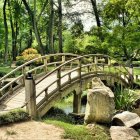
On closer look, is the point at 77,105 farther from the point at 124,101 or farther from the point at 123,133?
the point at 123,133

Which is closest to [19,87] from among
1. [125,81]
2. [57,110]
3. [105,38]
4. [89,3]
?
[57,110]

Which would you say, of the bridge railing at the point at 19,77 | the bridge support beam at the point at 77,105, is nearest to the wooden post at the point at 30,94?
the bridge railing at the point at 19,77

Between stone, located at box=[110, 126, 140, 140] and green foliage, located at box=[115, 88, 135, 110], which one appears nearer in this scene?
stone, located at box=[110, 126, 140, 140]

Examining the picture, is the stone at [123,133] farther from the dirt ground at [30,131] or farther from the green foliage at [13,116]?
the green foliage at [13,116]

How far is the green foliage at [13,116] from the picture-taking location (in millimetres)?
11148

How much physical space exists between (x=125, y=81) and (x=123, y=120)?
1140 centimetres

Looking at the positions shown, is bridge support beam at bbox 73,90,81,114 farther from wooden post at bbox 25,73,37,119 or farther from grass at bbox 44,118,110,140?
grass at bbox 44,118,110,140

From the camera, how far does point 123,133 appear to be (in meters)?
10.7

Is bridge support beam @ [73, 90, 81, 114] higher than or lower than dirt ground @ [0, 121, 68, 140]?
lower

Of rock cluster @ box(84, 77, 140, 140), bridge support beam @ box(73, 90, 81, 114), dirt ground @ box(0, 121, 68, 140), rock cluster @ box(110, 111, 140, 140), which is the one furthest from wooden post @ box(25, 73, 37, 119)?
bridge support beam @ box(73, 90, 81, 114)

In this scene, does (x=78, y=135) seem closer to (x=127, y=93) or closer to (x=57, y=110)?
(x=57, y=110)

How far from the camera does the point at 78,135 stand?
420 inches

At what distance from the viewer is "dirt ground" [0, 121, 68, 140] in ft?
33.5

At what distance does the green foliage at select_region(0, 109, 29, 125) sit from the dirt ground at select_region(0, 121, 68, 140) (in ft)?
0.78
